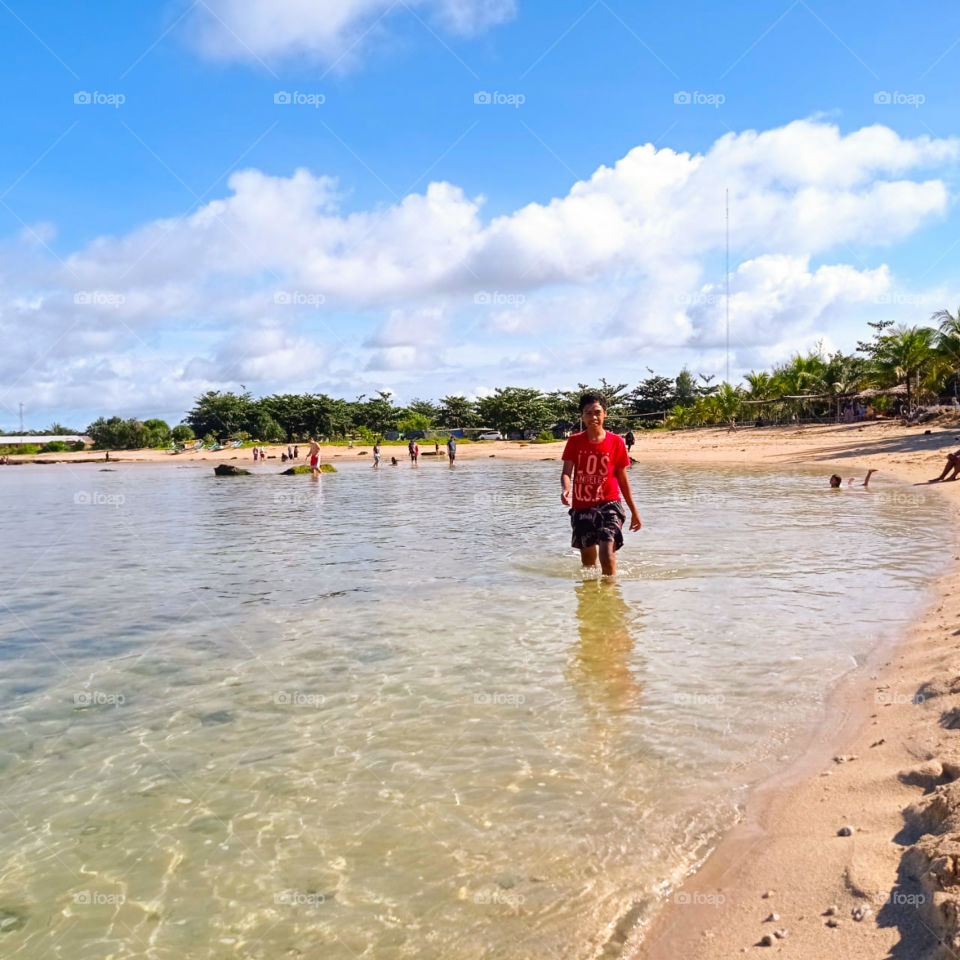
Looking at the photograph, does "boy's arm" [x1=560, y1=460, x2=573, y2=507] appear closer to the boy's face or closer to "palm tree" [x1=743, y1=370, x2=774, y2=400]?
the boy's face

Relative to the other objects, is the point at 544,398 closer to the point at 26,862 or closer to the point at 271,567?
the point at 271,567

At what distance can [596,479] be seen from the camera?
906 centimetres

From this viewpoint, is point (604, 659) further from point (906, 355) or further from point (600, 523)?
point (906, 355)

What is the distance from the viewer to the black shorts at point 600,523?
924 centimetres

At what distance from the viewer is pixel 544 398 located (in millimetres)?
78062

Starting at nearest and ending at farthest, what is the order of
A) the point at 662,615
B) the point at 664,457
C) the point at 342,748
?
1. the point at 342,748
2. the point at 662,615
3. the point at 664,457

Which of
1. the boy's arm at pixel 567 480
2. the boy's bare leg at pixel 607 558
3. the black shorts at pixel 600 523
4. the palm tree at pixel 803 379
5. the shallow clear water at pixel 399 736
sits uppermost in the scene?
the palm tree at pixel 803 379

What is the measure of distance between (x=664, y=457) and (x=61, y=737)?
46.9 meters

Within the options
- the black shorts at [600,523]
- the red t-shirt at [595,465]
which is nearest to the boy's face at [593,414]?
the red t-shirt at [595,465]

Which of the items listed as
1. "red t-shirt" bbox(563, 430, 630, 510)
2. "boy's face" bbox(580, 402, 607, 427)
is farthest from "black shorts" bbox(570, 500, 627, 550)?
"boy's face" bbox(580, 402, 607, 427)

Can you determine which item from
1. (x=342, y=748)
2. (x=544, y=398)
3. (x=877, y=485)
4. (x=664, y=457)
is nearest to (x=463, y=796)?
(x=342, y=748)

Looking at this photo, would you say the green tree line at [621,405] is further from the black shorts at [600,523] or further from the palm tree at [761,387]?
the black shorts at [600,523]

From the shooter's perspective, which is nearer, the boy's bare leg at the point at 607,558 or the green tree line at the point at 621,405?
the boy's bare leg at the point at 607,558

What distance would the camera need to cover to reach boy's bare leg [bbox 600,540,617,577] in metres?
9.53
